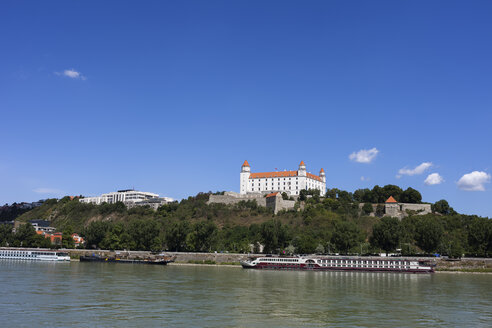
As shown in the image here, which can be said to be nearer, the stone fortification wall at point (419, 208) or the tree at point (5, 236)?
the tree at point (5, 236)

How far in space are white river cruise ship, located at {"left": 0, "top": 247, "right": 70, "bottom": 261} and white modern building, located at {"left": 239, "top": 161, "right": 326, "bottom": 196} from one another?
56794 mm

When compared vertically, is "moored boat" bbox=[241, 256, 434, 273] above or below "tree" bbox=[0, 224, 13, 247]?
below

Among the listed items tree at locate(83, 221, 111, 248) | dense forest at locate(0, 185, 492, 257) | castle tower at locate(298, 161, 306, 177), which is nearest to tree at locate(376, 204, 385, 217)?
dense forest at locate(0, 185, 492, 257)

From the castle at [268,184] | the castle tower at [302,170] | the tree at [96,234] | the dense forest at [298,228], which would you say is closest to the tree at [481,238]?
the dense forest at [298,228]

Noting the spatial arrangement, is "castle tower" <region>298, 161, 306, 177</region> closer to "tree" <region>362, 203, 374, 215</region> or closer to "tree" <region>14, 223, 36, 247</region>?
"tree" <region>362, 203, 374, 215</region>

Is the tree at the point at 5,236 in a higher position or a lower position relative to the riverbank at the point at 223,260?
higher

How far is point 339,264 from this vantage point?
60375 millimetres

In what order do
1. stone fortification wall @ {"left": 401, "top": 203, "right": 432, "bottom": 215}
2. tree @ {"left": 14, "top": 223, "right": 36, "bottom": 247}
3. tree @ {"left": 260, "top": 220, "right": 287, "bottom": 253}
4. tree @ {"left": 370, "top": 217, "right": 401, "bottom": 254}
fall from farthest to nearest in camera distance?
stone fortification wall @ {"left": 401, "top": 203, "right": 432, "bottom": 215}
tree @ {"left": 14, "top": 223, "right": 36, "bottom": 247}
tree @ {"left": 260, "top": 220, "right": 287, "bottom": 253}
tree @ {"left": 370, "top": 217, "right": 401, "bottom": 254}

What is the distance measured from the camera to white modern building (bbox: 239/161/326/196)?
116438 mm

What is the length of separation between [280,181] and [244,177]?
10.6 meters

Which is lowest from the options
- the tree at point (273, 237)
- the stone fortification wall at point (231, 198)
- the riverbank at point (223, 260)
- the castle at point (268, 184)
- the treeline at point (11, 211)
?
the riverbank at point (223, 260)

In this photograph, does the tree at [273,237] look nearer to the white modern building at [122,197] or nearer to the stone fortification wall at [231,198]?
the stone fortification wall at [231,198]

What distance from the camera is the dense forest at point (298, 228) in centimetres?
6731

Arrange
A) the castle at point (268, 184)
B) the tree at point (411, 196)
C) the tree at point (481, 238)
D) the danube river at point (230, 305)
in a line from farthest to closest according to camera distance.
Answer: the castle at point (268, 184)
the tree at point (411, 196)
the tree at point (481, 238)
the danube river at point (230, 305)
